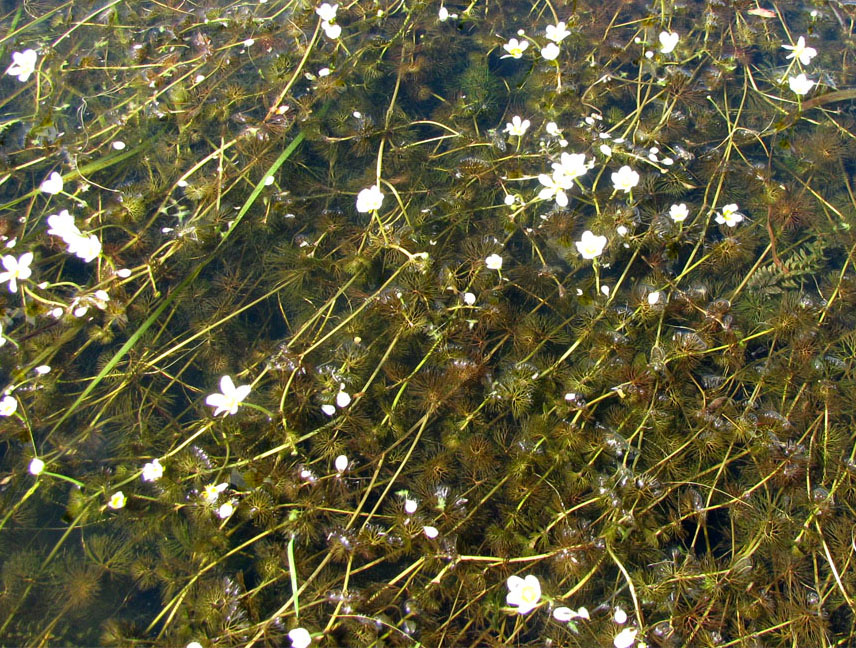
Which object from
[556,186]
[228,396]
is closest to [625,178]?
[556,186]

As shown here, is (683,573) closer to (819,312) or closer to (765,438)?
(765,438)

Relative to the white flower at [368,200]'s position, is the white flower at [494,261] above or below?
below

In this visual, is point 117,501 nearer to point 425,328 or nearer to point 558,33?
point 425,328

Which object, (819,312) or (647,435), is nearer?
(647,435)

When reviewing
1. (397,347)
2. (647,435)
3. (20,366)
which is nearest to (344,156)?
(397,347)

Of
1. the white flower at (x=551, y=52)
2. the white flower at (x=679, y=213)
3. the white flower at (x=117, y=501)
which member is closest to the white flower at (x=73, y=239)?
the white flower at (x=117, y=501)

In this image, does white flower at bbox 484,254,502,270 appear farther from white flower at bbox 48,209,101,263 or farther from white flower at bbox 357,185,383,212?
white flower at bbox 48,209,101,263

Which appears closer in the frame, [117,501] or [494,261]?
[117,501]

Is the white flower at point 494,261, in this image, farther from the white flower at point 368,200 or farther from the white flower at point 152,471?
the white flower at point 152,471
